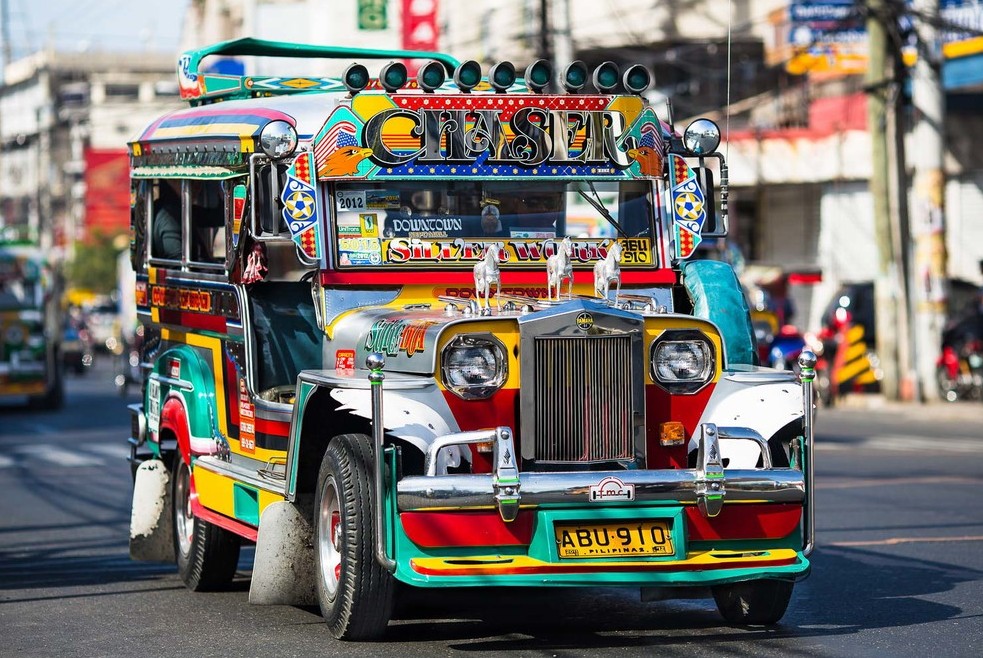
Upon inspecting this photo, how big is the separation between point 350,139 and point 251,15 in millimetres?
46932

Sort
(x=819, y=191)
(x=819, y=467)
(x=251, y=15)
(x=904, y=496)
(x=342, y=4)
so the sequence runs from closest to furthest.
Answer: (x=904, y=496), (x=819, y=467), (x=819, y=191), (x=342, y=4), (x=251, y=15)

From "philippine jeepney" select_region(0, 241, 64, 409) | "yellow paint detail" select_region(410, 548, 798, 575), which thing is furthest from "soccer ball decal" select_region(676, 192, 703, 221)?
"philippine jeepney" select_region(0, 241, 64, 409)

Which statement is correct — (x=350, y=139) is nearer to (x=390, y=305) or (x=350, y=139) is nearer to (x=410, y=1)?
(x=390, y=305)

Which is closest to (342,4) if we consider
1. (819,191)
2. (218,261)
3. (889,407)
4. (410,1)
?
(410,1)

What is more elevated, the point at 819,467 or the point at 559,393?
the point at 559,393

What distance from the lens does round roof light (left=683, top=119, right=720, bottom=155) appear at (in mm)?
9836

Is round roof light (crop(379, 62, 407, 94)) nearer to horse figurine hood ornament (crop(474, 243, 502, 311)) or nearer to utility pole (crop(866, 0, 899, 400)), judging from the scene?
horse figurine hood ornament (crop(474, 243, 502, 311))

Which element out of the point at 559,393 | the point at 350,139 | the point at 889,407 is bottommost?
the point at 889,407

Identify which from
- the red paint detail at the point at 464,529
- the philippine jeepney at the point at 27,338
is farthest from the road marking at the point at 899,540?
the philippine jeepney at the point at 27,338

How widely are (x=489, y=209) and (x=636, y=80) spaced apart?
1027 mm

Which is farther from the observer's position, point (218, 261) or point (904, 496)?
point (904, 496)

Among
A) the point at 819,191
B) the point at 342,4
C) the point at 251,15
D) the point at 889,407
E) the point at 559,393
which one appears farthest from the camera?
the point at 251,15

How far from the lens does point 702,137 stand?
985 centimetres

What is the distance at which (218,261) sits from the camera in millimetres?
10430
